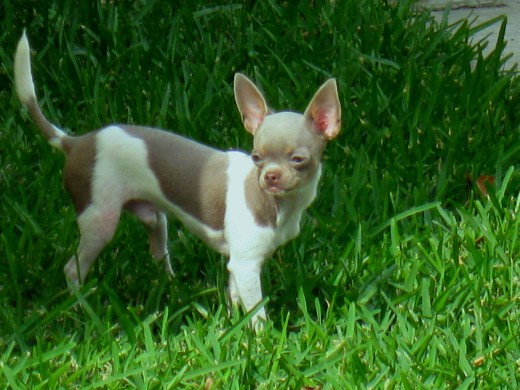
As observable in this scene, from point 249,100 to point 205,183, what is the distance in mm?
347

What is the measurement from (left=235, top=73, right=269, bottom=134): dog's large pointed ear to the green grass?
68 centimetres

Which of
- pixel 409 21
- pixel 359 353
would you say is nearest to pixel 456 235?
pixel 359 353

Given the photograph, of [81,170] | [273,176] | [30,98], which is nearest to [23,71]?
[30,98]

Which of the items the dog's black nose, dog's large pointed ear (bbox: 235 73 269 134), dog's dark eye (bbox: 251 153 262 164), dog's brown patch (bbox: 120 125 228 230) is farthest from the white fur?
the dog's black nose

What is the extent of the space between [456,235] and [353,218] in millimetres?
442

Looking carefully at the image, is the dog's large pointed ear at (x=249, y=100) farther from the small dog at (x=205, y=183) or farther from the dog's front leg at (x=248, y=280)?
the dog's front leg at (x=248, y=280)

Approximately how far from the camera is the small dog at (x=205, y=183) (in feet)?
13.3

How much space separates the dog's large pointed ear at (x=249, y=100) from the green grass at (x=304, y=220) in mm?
682

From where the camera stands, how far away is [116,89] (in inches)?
231

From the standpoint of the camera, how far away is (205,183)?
13.9ft

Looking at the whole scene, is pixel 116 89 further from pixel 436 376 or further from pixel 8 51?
pixel 436 376

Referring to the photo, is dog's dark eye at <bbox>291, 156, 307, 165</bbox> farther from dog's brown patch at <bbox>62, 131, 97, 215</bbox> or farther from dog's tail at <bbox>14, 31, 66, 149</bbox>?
dog's tail at <bbox>14, 31, 66, 149</bbox>

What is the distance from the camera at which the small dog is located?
407cm

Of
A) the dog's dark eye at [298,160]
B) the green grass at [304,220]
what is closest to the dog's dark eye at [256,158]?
the dog's dark eye at [298,160]
